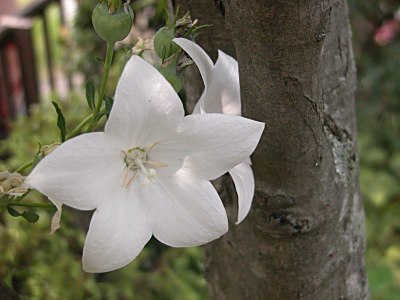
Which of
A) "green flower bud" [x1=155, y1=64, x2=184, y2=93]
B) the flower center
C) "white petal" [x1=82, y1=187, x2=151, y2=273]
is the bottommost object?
"white petal" [x1=82, y1=187, x2=151, y2=273]

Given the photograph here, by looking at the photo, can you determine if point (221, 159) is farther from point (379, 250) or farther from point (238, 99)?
point (379, 250)

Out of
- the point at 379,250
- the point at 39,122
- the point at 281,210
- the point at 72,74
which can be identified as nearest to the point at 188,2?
the point at 281,210

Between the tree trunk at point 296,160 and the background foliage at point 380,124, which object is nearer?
the tree trunk at point 296,160

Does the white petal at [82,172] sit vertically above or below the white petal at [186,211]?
above

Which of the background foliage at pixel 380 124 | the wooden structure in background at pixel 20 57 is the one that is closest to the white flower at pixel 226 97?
Result: the background foliage at pixel 380 124

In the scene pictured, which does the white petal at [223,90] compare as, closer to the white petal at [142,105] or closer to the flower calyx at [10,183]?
the white petal at [142,105]

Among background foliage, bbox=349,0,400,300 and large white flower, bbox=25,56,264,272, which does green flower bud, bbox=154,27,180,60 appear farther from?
background foliage, bbox=349,0,400,300

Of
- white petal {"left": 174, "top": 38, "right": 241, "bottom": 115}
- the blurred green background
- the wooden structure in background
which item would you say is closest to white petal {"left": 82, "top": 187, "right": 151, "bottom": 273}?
white petal {"left": 174, "top": 38, "right": 241, "bottom": 115}

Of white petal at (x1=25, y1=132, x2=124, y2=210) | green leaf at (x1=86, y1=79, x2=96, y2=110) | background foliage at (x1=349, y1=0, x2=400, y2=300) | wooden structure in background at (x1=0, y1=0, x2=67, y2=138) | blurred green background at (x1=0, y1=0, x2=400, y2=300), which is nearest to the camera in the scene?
white petal at (x1=25, y1=132, x2=124, y2=210)
